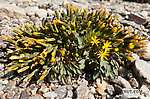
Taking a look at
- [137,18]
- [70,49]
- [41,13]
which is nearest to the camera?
[70,49]

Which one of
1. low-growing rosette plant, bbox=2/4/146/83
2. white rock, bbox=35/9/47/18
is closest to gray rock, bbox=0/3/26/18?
white rock, bbox=35/9/47/18

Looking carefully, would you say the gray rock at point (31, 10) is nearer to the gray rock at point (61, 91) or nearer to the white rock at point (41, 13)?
the white rock at point (41, 13)

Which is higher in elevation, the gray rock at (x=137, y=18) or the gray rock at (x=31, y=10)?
the gray rock at (x=31, y=10)

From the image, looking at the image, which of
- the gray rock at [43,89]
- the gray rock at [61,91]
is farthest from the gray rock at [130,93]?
the gray rock at [43,89]

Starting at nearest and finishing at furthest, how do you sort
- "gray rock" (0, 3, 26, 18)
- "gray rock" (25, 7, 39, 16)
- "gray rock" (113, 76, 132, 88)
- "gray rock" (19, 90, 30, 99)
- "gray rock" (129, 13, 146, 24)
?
1. "gray rock" (19, 90, 30, 99)
2. "gray rock" (113, 76, 132, 88)
3. "gray rock" (0, 3, 26, 18)
4. "gray rock" (25, 7, 39, 16)
5. "gray rock" (129, 13, 146, 24)

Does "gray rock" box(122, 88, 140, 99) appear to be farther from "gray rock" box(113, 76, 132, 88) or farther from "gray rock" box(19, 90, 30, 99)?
"gray rock" box(19, 90, 30, 99)

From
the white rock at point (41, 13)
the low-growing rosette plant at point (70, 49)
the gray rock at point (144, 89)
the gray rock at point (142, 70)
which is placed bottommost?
the gray rock at point (144, 89)

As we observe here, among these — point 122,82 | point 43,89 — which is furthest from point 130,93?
point 43,89

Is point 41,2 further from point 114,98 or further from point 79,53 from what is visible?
point 114,98

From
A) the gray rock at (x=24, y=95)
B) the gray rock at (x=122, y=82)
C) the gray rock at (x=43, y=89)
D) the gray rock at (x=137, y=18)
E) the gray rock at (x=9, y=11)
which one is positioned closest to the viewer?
the gray rock at (x=24, y=95)

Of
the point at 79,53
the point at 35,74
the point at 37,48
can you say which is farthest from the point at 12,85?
the point at 79,53

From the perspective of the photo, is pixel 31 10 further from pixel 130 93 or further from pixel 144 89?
pixel 144 89
